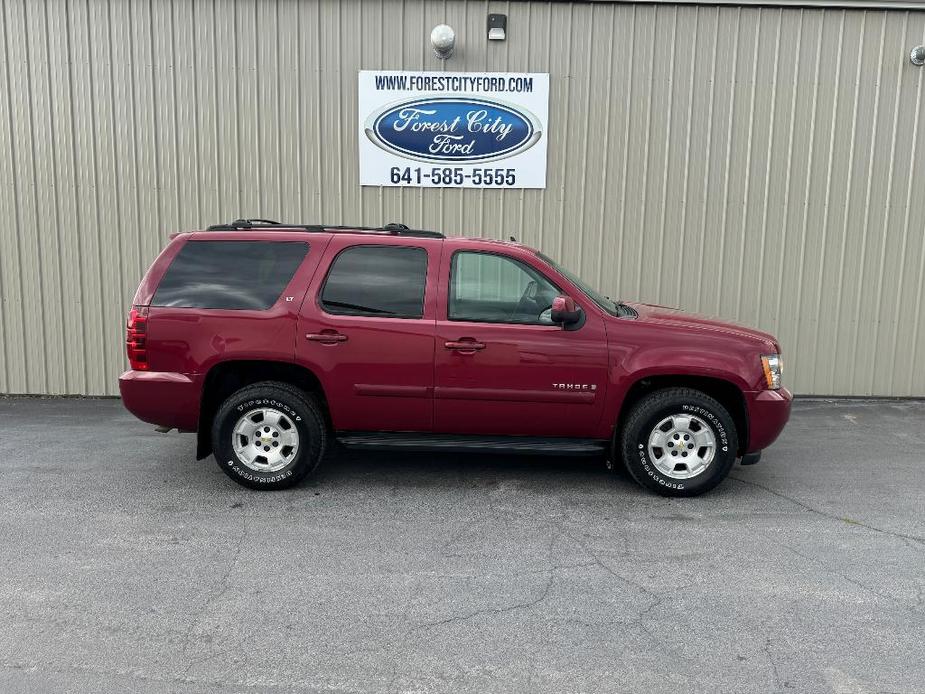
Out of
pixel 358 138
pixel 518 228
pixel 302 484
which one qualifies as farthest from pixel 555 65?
pixel 302 484

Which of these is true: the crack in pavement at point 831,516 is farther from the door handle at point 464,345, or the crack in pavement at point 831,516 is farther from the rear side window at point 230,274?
the rear side window at point 230,274

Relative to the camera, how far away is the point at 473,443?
16.9 ft

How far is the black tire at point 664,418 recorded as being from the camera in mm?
5004

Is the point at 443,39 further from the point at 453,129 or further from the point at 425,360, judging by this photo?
the point at 425,360

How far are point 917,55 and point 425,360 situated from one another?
6992 millimetres

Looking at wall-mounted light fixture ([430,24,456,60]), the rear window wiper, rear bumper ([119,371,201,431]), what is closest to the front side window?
the rear window wiper

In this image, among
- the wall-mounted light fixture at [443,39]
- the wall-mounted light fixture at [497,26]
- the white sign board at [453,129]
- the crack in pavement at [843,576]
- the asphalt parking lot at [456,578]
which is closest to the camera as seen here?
the asphalt parking lot at [456,578]

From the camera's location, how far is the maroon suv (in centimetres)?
499

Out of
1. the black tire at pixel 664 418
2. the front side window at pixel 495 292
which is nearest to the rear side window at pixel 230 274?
the front side window at pixel 495 292

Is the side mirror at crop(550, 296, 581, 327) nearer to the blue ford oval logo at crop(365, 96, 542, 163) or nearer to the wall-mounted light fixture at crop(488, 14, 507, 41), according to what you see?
the blue ford oval logo at crop(365, 96, 542, 163)

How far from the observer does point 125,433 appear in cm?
678

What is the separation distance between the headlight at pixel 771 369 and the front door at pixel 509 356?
1163 millimetres

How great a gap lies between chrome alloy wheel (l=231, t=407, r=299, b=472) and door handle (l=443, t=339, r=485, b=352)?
1.30 meters

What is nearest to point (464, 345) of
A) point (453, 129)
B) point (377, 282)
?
point (377, 282)
